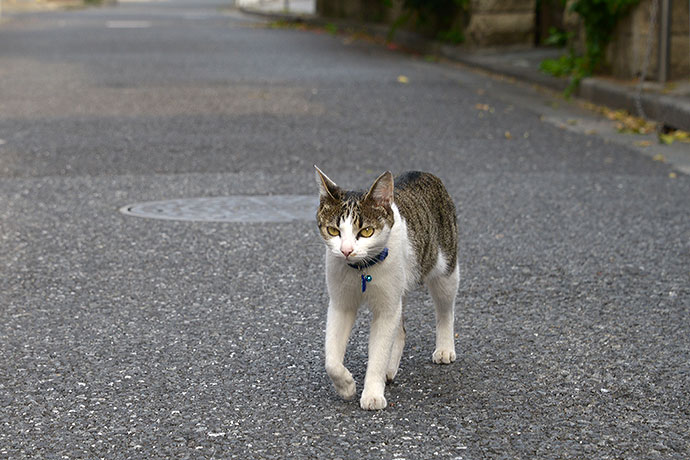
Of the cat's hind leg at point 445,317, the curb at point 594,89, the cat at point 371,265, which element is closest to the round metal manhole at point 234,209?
the cat's hind leg at point 445,317

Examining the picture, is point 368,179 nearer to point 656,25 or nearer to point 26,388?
point 26,388

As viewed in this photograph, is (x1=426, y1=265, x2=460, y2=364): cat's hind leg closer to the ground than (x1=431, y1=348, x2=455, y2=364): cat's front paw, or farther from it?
farther from it

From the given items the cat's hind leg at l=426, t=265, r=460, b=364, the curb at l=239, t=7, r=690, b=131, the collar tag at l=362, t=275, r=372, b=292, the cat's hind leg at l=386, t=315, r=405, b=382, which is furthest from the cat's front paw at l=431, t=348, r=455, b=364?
the curb at l=239, t=7, r=690, b=131

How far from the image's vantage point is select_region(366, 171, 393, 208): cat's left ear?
356 cm

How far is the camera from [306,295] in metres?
5.07

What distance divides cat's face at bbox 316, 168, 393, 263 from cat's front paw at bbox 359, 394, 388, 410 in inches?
18.7

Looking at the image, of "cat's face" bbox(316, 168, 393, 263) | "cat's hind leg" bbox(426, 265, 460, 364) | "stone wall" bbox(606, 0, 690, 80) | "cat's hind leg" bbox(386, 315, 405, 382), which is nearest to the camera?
"cat's face" bbox(316, 168, 393, 263)

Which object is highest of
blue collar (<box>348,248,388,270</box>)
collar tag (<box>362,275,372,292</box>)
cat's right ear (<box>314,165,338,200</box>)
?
cat's right ear (<box>314,165,338,200</box>)

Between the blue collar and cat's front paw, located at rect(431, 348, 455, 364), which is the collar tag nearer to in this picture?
the blue collar

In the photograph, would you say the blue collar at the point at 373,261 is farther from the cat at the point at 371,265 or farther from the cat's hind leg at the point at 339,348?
the cat's hind leg at the point at 339,348

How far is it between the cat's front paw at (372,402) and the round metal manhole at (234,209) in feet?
9.89

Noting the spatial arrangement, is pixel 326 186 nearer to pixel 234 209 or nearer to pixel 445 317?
pixel 445 317

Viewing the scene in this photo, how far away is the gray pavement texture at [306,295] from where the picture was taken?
3498 mm

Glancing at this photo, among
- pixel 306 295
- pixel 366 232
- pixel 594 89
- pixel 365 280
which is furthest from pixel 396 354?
pixel 594 89
